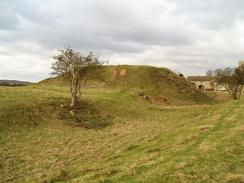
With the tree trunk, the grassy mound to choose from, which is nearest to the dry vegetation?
the tree trunk

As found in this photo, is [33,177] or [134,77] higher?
[134,77]

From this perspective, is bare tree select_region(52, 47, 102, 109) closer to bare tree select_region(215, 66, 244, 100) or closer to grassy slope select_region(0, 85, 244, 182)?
grassy slope select_region(0, 85, 244, 182)

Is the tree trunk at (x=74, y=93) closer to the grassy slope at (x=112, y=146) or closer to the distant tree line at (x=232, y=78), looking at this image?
the grassy slope at (x=112, y=146)

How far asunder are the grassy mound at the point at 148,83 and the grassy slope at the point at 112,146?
710 inches

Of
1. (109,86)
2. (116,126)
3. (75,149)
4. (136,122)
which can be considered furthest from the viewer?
(109,86)

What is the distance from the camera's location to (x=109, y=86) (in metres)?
64.8

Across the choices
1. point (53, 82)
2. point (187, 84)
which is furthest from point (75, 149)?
point (187, 84)

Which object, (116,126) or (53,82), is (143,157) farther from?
(53,82)

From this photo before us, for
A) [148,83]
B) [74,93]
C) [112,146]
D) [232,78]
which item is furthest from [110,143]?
[232,78]

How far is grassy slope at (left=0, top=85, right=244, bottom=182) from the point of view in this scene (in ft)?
41.4

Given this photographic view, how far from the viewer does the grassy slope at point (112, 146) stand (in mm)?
12617

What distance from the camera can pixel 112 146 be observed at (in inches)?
916

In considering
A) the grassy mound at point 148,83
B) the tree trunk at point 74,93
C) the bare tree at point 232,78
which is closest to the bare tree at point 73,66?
the tree trunk at point 74,93

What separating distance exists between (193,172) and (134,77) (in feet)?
191
